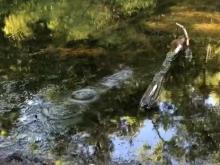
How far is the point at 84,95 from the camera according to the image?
1002 cm

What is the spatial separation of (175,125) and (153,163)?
4.84 ft

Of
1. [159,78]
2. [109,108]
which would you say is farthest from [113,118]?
[159,78]

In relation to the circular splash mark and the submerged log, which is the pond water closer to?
the circular splash mark

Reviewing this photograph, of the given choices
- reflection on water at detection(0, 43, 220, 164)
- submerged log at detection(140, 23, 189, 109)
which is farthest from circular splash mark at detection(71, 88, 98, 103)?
submerged log at detection(140, 23, 189, 109)

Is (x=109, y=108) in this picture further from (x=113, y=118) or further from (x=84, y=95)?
Result: (x=84, y=95)

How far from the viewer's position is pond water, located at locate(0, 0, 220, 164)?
7.99 m

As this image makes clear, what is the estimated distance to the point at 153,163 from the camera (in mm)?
7535

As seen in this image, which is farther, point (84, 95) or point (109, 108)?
point (84, 95)

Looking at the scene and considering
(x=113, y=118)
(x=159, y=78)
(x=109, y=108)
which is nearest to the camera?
(x=113, y=118)

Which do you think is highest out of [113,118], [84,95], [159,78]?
[159,78]

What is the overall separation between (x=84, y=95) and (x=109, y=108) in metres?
0.75

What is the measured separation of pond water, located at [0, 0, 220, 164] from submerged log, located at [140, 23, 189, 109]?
0.16 m

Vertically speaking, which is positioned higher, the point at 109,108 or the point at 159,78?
the point at 159,78

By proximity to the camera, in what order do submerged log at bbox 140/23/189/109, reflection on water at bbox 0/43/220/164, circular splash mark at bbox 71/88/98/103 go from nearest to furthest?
reflection on water at bbox 0/43/220/164 < submerged log at bbox 140/23/189/109 < circular splash mark at bbox 71/88/98/103
